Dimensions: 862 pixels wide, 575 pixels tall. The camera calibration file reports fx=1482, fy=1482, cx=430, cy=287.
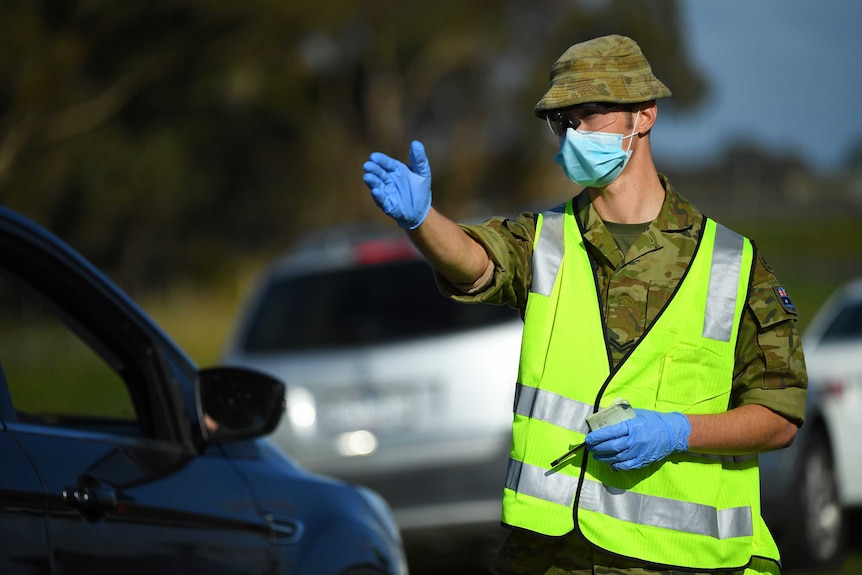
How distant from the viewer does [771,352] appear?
321cm

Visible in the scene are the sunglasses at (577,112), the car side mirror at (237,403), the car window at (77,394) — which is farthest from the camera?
the car side mirror at (237,403)

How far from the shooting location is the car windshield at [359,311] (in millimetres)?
7082

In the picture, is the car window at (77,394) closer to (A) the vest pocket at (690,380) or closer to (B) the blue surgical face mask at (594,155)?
(B) the blue surgical face mask at (594,155)

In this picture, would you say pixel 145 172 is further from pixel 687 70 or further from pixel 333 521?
pixel 333 521

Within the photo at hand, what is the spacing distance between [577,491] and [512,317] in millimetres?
3754

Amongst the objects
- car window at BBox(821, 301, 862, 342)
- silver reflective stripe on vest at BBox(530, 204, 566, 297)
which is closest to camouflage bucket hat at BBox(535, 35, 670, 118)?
silver reflective stripe on vest at BBox(530, 204, 566, 297)

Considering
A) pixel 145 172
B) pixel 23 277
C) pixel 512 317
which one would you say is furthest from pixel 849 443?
pixel 145 172

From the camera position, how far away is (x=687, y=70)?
38750 mm

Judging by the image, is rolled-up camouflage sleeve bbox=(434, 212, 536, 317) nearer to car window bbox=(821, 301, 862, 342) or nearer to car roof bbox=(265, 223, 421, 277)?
car roof bbox=(265, 223, 421, 277)

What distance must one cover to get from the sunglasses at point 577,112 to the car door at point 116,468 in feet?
3.64

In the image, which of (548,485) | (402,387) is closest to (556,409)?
(548,485)

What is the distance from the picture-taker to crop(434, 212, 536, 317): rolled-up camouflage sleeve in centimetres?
318

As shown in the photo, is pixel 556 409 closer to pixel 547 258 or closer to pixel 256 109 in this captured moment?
pixel 547 258

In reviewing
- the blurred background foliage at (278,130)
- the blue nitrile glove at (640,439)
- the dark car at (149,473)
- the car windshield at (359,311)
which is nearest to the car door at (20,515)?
the dark car at (149,473)
